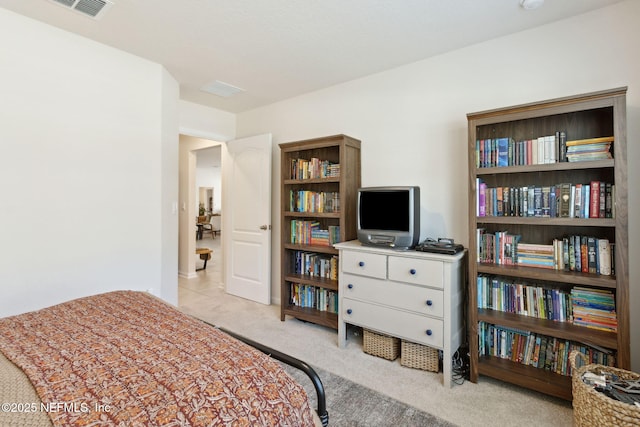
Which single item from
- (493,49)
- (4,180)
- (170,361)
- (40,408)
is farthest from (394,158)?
(4,180)

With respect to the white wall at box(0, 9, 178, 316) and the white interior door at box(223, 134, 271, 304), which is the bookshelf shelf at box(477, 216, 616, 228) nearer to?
the white interior door at box(223, 134, 271, 304)

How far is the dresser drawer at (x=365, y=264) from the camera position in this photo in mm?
2449

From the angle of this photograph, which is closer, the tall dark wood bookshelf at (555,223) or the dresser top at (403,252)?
the tall dark wood bookshelf at (555,223)

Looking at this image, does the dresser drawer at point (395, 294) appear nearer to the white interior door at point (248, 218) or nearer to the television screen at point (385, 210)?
the television screen at point (385, 210)

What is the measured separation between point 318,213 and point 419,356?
1.57 m

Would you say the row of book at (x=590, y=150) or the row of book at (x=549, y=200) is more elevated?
the row of book at (x=590, y=150)

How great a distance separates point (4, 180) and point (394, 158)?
304cm

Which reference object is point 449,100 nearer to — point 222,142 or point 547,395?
point 547,395

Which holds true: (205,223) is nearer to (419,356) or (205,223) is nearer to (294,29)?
(294,29)

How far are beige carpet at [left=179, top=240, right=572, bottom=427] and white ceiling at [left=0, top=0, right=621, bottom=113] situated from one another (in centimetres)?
255

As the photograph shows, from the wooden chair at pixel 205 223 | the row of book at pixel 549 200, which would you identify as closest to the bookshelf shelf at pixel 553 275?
the row of book at pixel 549 200

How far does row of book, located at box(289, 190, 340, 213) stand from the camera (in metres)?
3.17

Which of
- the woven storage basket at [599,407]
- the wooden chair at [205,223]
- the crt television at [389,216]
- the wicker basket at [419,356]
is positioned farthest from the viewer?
the wooden chair at [205,223]

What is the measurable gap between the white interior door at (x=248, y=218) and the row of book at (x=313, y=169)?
50 cm
